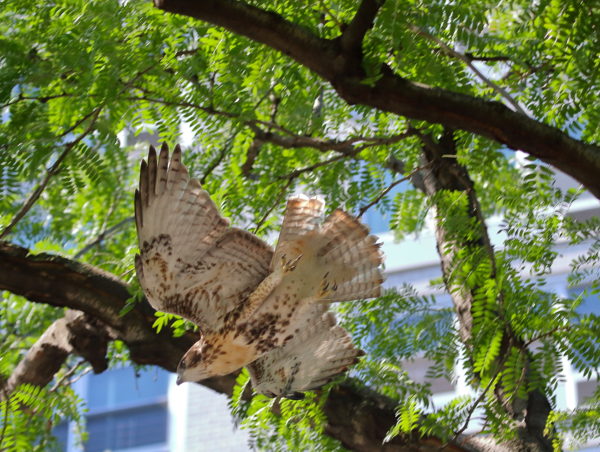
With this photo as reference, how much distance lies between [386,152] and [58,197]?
240 cm

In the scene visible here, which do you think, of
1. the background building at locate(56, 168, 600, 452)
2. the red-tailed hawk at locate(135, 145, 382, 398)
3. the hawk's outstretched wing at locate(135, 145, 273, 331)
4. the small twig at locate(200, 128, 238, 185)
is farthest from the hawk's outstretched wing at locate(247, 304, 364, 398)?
the background building at locate(56, 168, 600, 452)

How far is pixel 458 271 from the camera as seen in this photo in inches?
139

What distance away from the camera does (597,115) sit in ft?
10.4

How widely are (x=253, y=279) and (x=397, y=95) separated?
2.99 ft

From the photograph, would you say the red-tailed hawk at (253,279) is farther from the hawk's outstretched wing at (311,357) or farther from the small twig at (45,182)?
the small twig at (45,182)

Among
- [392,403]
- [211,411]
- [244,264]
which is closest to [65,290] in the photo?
[244,264]

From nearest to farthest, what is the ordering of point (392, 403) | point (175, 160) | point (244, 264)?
point (175, 160), point (244, 264), point (392, 403)

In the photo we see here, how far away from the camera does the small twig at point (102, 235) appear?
507cm

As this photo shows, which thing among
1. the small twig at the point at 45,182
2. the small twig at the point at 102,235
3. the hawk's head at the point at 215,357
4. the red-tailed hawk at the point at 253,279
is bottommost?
the hawk's head at the point at 215,357

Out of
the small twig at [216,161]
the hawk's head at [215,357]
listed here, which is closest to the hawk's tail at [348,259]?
the hawk's head at [215,357]

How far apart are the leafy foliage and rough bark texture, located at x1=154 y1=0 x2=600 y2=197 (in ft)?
0.26

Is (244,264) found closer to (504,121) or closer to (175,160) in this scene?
(175,160)

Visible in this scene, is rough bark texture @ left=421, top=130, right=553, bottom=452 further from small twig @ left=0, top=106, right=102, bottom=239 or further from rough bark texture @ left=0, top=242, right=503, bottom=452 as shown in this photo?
small twig @ left=0, top=106, right=102, bottom=239

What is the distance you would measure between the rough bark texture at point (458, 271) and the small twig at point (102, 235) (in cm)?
197
